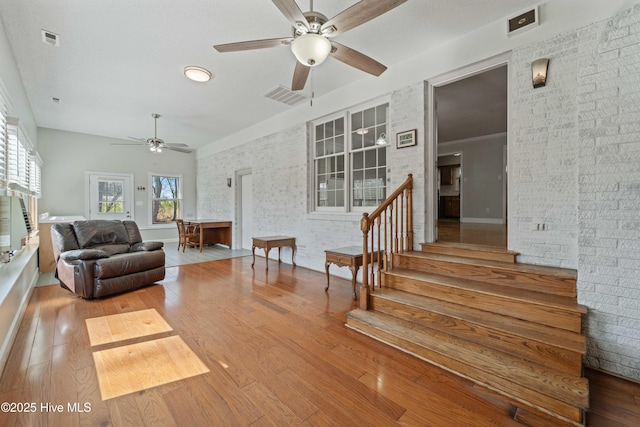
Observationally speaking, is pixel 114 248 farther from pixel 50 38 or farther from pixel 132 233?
pixel 50 38

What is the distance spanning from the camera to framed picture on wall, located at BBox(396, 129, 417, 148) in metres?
3.61

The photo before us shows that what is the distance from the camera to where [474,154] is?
26.2 ft

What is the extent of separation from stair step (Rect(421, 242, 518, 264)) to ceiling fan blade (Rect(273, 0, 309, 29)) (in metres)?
2.66

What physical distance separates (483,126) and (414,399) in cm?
693

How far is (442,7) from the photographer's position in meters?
2.73

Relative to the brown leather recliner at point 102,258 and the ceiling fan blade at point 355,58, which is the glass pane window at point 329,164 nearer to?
the ceiling fan blade at point 355,58

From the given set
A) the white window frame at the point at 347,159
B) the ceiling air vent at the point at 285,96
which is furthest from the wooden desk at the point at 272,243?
the ceiling air vent at the point at 285,96

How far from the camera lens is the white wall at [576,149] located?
2.01 metres

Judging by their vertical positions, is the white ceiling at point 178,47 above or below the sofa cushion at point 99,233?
above

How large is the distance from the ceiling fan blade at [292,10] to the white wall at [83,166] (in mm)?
7995

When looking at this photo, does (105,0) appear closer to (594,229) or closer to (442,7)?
(442,7)

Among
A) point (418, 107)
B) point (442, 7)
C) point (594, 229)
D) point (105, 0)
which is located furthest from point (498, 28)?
point (105, 0)

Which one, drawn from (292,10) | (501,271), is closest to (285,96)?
(292,10)

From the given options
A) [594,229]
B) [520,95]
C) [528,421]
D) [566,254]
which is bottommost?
[528,421]
